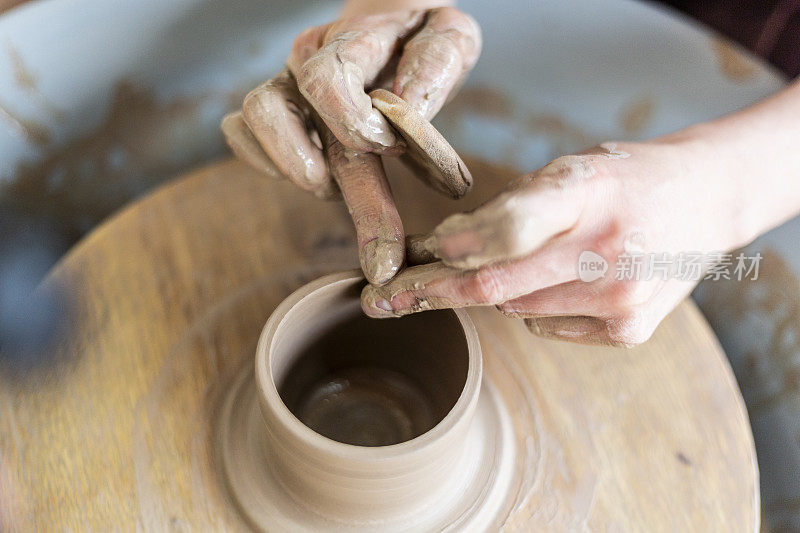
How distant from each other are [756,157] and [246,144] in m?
0.89

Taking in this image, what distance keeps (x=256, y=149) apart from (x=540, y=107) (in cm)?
103

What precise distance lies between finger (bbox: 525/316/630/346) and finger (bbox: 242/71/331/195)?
445 mm

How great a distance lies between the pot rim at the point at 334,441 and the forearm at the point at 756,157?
514 millimetres

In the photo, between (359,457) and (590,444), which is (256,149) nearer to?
(359,457)

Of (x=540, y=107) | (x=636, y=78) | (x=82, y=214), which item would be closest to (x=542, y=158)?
(x=540, y=107)

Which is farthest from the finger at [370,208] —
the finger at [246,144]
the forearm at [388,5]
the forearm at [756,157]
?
the forearm at [756,157]

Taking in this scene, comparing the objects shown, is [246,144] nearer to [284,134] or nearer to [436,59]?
[284,134]

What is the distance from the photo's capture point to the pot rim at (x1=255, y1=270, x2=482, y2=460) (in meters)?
0.79

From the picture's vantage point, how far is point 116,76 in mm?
1669

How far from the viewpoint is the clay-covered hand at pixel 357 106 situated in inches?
35.9

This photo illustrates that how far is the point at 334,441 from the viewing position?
0.85 m

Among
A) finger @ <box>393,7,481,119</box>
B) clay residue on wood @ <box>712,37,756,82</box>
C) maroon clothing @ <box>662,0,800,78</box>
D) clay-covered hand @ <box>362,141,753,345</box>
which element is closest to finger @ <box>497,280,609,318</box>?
clay-covered hand @ <box>362,141,753,345</box>

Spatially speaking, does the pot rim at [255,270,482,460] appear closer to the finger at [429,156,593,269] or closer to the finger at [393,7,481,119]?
the finger at [429,156,593,269]
